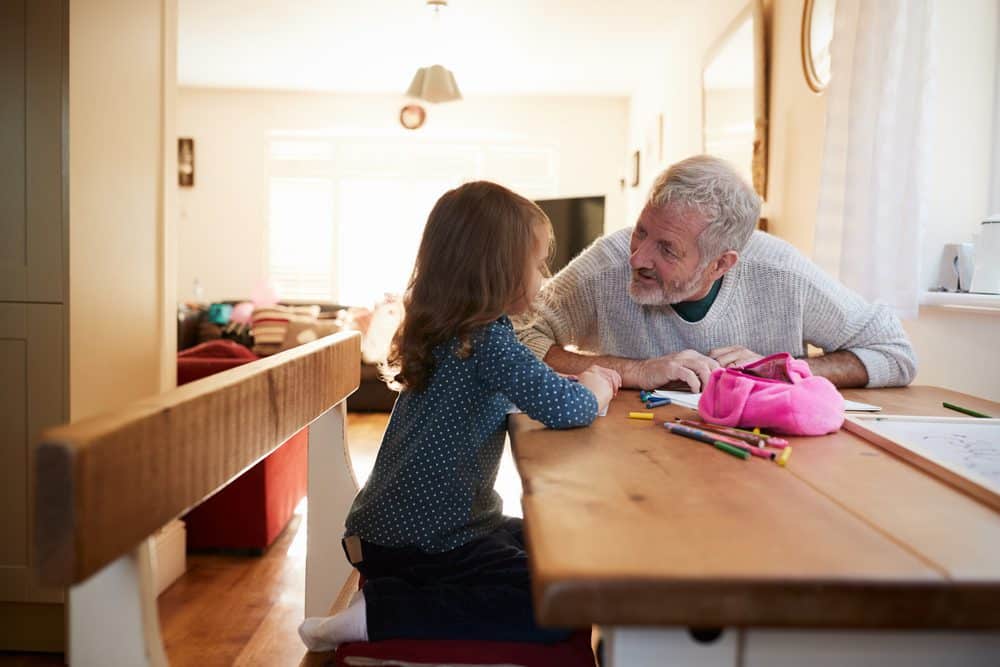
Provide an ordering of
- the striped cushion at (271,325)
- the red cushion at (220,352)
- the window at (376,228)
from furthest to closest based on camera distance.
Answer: the window at (376,228)
the striped cushion at (271,325)
the red cushion at (220,352)

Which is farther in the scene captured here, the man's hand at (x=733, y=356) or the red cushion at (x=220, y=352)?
the red cushion at (x=220, y=352)

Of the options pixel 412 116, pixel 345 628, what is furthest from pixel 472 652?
pixel 412 116

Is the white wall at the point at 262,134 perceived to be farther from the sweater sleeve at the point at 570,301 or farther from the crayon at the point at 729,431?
the crayon at the point at 729,431

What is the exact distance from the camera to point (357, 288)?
27.0 feet

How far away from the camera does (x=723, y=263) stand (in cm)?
165

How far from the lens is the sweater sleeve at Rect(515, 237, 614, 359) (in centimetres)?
179

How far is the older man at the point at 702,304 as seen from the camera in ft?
5.12

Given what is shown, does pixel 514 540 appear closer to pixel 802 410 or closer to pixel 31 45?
pixel 802 410

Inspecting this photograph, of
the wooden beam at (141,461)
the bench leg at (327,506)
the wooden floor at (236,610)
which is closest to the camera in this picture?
the wooden beam at (141,461)

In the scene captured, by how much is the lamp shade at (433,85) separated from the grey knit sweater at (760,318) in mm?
3819

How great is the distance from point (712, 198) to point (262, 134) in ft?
23.8

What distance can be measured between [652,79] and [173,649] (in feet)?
18.9

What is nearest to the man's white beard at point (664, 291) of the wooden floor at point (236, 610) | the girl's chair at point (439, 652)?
the girl's chair at point (439, 652)

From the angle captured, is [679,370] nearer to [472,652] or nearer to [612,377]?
[612,377]
